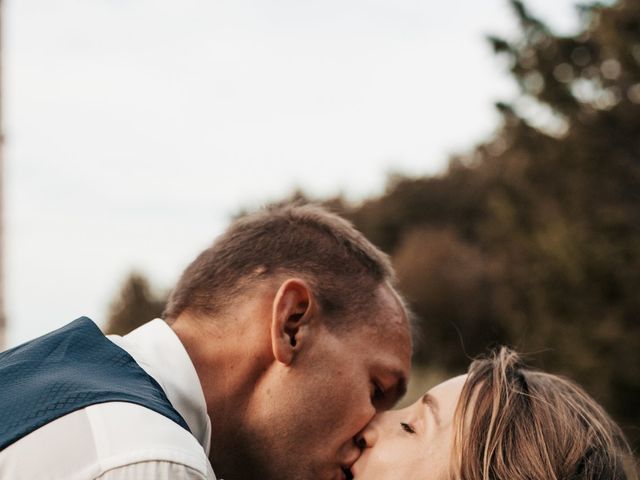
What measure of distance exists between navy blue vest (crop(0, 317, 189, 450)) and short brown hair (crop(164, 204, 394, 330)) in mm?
835

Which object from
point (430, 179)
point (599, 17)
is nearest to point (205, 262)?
point (599, 17)

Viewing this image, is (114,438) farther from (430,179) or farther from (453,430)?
(430,179)

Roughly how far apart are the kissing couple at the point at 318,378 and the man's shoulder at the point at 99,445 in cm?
32

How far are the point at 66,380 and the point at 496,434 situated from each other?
1560 mm

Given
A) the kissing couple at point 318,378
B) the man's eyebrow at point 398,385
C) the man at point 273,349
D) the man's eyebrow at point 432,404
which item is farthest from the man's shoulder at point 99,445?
the man's eyebrow at point 398,385

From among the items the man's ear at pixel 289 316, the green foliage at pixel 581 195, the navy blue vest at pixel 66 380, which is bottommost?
the green foliage at pixel 581 195

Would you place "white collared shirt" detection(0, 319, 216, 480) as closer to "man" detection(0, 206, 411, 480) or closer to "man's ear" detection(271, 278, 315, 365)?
"man" detection(0, 206, 411, 480)

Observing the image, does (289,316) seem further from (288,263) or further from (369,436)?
(369,436)

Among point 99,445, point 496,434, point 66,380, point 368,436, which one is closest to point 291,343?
point 368,436

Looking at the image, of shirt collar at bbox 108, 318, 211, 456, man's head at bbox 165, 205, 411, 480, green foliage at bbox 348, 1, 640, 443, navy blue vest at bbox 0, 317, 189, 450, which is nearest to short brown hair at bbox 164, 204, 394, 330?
man's head at bbox 165, 205, 411, 480

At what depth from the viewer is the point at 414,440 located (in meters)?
3.21

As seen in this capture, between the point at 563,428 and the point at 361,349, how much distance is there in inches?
33.2

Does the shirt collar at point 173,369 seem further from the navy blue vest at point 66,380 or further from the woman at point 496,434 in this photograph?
the woman at point 496,434

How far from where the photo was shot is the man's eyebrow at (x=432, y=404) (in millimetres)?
3236
